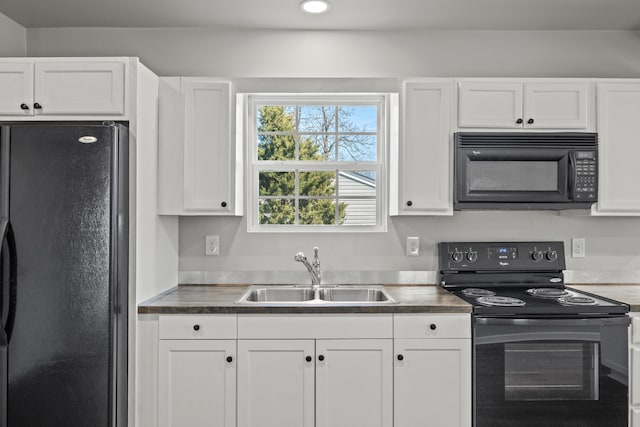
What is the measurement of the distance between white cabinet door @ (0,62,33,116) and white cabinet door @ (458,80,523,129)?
2.20m

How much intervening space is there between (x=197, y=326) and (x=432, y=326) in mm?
1113

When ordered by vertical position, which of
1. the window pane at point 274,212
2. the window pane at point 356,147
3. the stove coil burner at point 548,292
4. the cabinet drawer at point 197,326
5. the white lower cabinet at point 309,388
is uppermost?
the window pane at point 356,147

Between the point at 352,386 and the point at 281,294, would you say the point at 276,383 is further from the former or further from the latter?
the point at 281,294

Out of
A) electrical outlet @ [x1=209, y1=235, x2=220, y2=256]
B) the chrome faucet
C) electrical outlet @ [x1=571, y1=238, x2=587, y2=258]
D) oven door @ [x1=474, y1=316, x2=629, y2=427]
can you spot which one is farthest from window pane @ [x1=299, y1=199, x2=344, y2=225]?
electrical outlet @ [x1=571, y1=238, x2=587, y2=258]

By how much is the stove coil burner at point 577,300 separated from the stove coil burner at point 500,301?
0.20 m

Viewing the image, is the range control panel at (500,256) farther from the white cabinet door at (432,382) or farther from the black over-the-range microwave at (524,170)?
the white cabinet door at (432,382)

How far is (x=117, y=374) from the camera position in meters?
2.05

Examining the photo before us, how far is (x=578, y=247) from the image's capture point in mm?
2766

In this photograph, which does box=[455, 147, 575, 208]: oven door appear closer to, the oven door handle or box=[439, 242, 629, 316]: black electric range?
box=[439, 242, 629, 316]: black electric range

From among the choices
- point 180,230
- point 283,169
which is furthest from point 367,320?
point 180,230

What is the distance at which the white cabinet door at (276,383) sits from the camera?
2.10m

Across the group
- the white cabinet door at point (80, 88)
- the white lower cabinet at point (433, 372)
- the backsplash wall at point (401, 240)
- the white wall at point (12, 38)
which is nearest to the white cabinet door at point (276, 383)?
the white lower cabinet at point (433, 372)

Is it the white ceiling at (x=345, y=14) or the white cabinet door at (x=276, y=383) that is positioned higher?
the white ceiling at (x=345, y=14)

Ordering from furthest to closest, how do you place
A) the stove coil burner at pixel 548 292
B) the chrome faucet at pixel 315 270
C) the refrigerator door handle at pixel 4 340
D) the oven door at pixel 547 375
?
the chrome faucet at pixel 315 270 → the stove coil burner at pixel 548 292 → the oven door at pixel 547 375 → the refrigerator door handle at pixel 4 340
